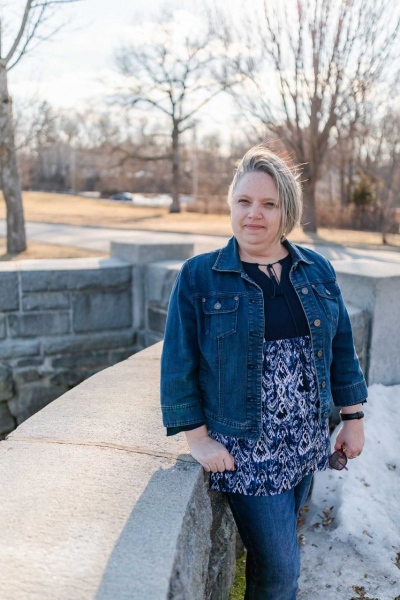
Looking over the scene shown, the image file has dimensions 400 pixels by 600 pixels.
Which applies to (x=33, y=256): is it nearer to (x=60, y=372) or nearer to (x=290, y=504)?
(x=60, y=372)

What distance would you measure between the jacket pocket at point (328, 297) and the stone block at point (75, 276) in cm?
350

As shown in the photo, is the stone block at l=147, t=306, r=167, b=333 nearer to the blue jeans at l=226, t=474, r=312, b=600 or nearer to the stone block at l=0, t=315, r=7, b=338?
the stone block at l=0, t=315, r=7, b=338

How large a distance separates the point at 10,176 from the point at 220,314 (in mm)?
8578

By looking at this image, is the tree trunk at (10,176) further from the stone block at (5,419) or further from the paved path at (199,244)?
the stone block at (5,419)

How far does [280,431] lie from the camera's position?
6.46 feet

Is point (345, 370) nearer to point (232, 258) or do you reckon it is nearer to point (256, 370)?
point (256, 370)

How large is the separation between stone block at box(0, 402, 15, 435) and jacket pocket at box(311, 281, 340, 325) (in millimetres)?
4030

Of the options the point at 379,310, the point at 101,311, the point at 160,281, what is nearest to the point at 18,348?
the point at 101,311

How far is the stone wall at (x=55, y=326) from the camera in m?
5.22

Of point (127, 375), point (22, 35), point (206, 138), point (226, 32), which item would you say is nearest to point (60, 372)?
point (127, 375)

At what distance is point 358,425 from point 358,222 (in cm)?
2262

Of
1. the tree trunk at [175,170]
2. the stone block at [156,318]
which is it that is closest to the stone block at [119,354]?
the stone block at [156,318]

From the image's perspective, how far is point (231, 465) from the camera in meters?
1.95

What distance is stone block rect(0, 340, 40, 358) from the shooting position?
17.2ft
